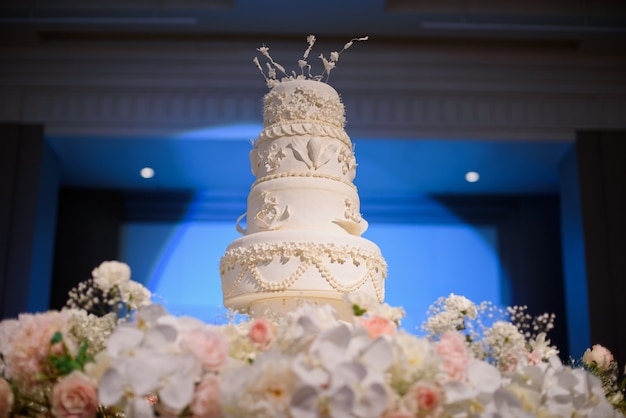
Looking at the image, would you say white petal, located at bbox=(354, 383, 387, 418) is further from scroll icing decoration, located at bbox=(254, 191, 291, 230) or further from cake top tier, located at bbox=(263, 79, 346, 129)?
cake top tier, located at bbox=(263, 79, 346, 129)

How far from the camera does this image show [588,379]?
1.17 metres

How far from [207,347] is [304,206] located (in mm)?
1364

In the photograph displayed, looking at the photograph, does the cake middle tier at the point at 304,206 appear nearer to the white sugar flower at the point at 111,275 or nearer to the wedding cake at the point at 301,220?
the wedding cake at the point at 301,220

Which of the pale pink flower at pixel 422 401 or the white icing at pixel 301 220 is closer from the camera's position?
the pale pink flower at pixel 422 401

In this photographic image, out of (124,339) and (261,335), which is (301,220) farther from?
(124,339)

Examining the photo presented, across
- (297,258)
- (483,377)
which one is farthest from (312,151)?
(483,377)

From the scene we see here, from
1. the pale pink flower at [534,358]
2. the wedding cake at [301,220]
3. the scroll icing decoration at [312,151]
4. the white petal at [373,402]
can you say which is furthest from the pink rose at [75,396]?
the scroll icing decoration at [312,151]

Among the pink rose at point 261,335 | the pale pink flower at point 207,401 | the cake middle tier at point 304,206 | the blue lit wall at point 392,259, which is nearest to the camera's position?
the pale pink flower at point 207,401

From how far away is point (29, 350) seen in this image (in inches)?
43.6

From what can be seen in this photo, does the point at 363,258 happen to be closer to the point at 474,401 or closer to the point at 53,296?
the point at 474,401

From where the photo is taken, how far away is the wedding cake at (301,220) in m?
2.26

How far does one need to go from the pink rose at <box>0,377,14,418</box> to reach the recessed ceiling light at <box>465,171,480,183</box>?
5646 millimetres

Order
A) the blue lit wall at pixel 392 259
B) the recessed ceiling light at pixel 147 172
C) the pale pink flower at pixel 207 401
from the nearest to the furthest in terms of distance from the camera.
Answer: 1. the pale pink flower at pixel 207 401
2. the recessed ceiling light at pixel 147 172
3. the blue lit wall at pixel 392 259

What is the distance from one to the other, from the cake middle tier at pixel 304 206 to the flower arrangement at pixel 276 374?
117 cm
